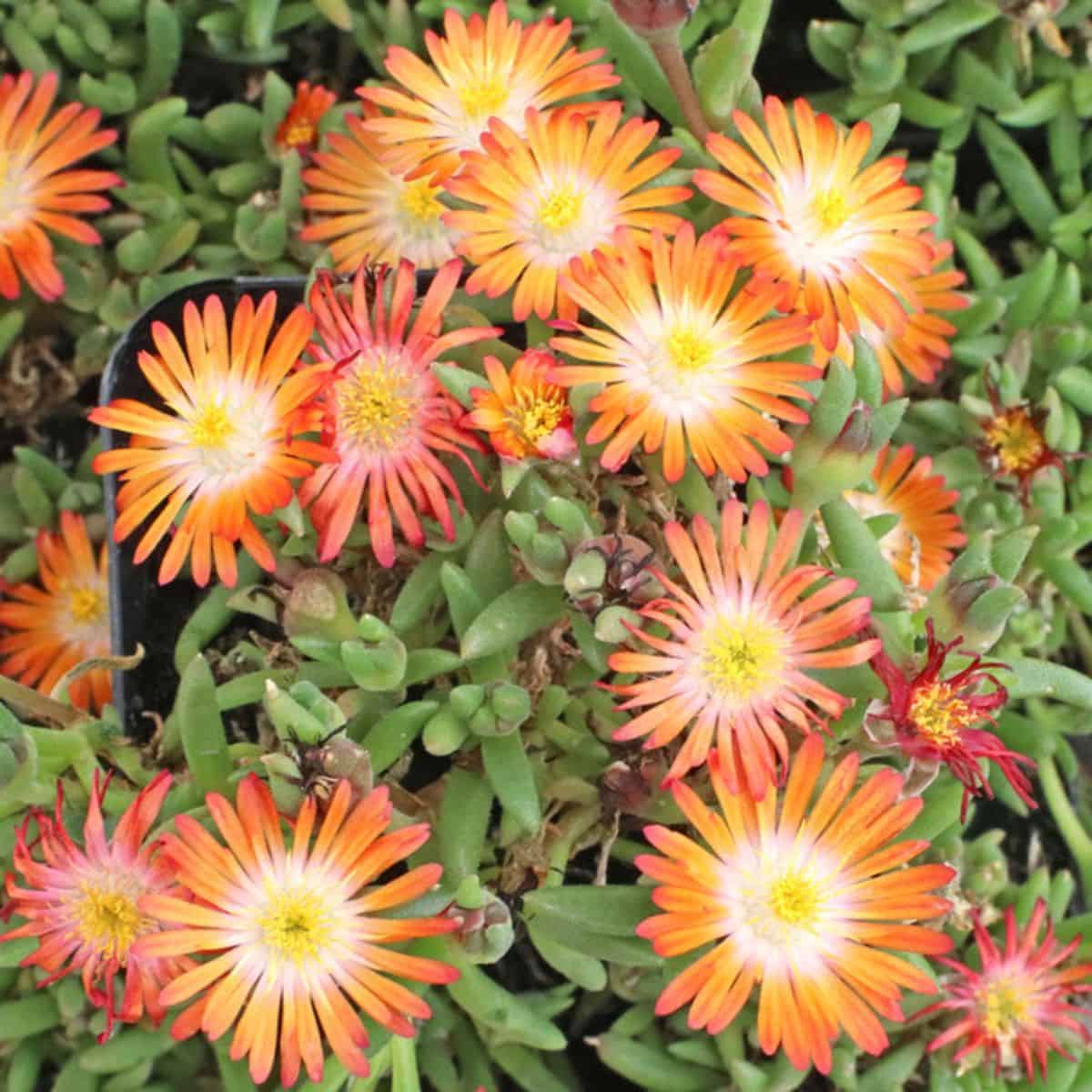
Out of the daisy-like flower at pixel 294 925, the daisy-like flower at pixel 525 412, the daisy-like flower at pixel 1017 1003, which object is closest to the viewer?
the daisy-like flower at pixel 294 925

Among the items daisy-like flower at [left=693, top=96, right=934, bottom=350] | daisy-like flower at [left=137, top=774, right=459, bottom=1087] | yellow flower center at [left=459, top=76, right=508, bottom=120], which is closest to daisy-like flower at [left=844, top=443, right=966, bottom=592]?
daisy-like flower at [left=693, top=96, right=934, bottom=350]

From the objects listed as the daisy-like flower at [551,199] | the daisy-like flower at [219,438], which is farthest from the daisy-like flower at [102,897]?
the daisy-like flower at [551,199]

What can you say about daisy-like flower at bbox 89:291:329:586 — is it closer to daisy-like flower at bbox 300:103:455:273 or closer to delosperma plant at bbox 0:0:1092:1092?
delosperma plant at bbox 0:0:1092:1092

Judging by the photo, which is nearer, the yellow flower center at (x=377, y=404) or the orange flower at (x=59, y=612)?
the yellow flower center at (x=377, y=404)

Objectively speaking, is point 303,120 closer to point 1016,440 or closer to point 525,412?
point 525,412

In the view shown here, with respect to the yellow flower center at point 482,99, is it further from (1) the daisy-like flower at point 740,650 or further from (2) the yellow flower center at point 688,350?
(1) the daisy-like flower at point 740,650

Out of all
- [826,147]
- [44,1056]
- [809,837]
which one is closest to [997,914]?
[809,837]
